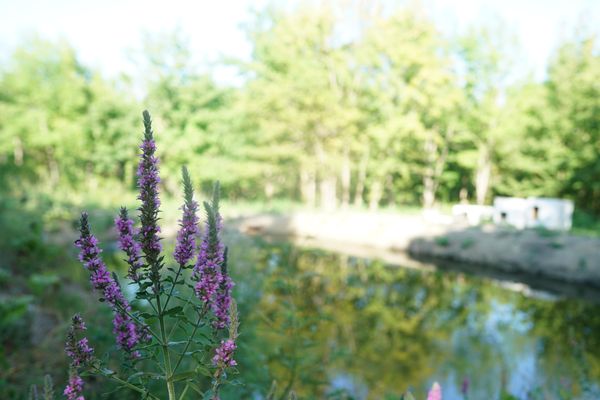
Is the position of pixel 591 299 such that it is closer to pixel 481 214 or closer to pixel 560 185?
pixel 481 214

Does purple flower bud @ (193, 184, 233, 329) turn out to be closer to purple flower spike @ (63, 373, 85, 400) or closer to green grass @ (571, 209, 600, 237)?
purple flower spike @ (63, 373, 85, 400)

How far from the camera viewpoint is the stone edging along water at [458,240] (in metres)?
16.1

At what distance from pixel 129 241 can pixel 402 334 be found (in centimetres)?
913

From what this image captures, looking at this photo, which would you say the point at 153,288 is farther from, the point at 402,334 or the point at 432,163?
the point at 432,163

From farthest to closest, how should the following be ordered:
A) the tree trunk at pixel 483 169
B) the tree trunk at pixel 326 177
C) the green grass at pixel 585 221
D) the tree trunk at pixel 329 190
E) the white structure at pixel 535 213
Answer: the tree trunk at pixel 483 169, the tree trunk at pixel 329 190, the tree trunk at pixel 326 177, the green grass at pixel 585 221, the white structure at pixel 535 213

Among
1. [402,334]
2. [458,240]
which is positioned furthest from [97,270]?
[458,240]

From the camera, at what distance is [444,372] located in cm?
776

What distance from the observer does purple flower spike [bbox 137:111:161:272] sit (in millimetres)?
1480

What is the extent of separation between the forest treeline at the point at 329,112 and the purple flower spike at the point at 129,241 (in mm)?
26153

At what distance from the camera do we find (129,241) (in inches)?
A: 59.1

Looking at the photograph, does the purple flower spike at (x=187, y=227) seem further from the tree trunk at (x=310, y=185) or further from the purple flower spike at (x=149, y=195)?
the tree trunk at (x=310, y=185)

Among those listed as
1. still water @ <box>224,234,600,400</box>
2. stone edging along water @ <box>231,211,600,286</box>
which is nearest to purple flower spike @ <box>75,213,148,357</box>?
still water @ <box>224,234,600,400</box>

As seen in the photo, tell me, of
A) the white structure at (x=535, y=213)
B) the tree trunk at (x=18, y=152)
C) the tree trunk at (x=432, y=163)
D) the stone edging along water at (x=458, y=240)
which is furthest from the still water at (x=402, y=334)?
the tree trunk at (x=18, y=152)

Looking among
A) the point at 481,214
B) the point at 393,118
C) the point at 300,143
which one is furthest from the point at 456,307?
the point at 300,143
